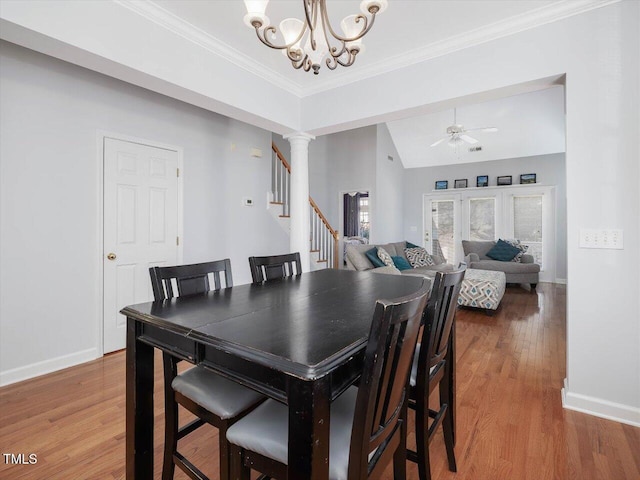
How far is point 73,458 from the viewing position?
167 centimetres

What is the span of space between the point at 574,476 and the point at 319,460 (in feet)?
4.90

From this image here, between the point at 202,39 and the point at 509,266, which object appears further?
the point at 509,266

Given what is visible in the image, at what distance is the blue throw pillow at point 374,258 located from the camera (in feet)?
15.9

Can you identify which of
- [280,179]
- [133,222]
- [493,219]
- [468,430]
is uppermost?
[280,179]

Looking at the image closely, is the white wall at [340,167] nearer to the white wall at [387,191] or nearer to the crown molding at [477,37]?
the white wall at [387,191]

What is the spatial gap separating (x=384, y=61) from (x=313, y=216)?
2.90 meters

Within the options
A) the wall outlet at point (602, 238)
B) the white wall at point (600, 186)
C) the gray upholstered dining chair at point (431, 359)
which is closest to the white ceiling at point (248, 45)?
Result: the white wall at point (600, 186)

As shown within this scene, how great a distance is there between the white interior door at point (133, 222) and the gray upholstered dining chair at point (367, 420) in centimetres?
258

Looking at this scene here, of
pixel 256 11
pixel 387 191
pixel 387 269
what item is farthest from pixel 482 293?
pixel 256 11

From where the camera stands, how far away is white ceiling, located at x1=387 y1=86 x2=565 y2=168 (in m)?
5.62

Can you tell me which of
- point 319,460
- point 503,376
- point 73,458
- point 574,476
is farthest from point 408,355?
point 503,376

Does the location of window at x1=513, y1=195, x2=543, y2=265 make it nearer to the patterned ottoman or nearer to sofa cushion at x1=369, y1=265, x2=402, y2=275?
the patterned ottoman

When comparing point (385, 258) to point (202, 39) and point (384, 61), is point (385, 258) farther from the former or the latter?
point (202, 39)

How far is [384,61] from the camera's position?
2928 mm
